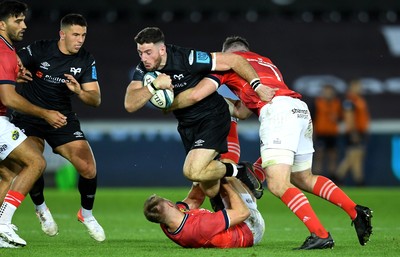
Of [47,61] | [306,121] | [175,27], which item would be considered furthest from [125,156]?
[306,121]

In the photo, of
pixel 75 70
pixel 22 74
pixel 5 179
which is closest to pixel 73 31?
pixel 75 70

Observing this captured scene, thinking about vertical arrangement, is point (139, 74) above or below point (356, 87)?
above

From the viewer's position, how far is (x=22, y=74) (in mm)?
10359

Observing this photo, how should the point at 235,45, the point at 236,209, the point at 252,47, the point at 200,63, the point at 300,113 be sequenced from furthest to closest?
the point at 252,47 < the point at 235,45 < the point at 200,63 < the point at 300,113 < the point at 236,209

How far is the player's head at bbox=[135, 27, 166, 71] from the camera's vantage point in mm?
9664

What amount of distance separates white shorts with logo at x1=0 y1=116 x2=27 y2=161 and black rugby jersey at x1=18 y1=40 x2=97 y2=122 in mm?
1160

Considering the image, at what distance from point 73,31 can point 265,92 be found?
2308 millimetres

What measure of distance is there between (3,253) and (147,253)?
132 cm

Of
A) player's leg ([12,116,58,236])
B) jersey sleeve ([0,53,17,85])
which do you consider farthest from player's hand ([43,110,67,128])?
jersey sleeve ([0,53,17,85])

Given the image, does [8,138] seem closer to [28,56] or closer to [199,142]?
[28,56]

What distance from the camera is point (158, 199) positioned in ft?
29.2

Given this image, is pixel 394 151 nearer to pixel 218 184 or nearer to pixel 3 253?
pixel 218 184

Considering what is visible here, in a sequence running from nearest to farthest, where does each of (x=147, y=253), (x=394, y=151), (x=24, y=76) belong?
(x=147, y=253), (x=24, y=76), (x=394, y=151)

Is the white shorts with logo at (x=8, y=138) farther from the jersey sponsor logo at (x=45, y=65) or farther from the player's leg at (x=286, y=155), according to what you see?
the player's leg at (x=286, y=155)
